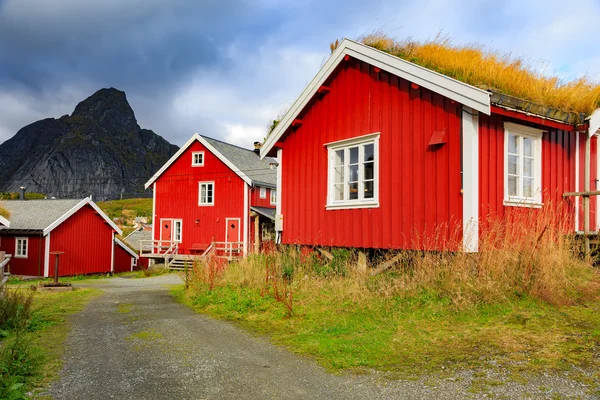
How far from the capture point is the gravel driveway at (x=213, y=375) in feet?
14.7

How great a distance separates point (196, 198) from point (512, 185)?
76.2ft

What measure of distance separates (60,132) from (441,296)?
8568 inches

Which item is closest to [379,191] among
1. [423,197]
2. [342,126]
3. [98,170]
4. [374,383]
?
[423,197]

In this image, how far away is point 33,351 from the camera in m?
6.31

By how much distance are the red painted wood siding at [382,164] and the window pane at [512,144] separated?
1263 millimetres

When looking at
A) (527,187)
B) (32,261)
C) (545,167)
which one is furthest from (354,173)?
(32,261)

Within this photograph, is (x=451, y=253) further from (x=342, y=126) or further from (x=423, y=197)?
(x=342, y=126)

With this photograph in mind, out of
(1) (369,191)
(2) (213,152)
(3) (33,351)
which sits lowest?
(3) (33,351)

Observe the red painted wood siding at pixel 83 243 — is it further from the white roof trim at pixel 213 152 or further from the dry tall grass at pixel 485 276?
the dry tall grass at pixel 485 276

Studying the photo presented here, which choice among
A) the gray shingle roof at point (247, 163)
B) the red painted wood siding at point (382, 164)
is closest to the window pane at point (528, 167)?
the red painted wood siding at point (382, 164)

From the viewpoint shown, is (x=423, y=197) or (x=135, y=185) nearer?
(x=423, y=197)

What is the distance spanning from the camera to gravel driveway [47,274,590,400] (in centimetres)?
449

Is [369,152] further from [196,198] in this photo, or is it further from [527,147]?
[196,198]

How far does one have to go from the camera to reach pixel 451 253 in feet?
30.4
